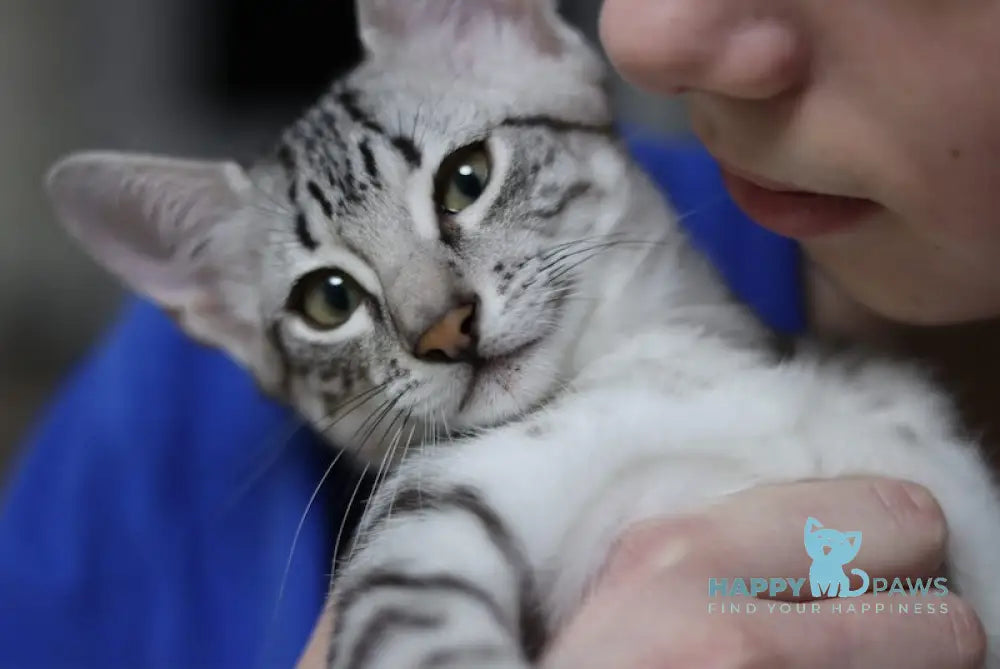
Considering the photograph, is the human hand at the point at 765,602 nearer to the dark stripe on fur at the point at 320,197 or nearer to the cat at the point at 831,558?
the cat at the point at 831,558

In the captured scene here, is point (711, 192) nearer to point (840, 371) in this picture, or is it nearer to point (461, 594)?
point (840, 371)

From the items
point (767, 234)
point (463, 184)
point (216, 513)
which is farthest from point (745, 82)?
point (216, 513)

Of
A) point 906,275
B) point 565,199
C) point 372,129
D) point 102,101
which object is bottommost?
point 906,275

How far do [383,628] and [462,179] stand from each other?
36cm

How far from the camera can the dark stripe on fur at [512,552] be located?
612 millimetres

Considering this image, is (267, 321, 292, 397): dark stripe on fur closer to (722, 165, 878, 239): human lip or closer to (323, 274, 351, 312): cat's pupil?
(323, 274, 351, 312): cat's pupil

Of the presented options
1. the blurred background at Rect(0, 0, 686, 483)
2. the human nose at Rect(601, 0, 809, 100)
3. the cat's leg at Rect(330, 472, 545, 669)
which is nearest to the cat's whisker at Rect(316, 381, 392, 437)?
the cat's leg at Rect(330, 472, 545, 669)

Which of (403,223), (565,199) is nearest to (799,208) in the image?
(565,199)

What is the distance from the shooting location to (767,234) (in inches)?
41.5

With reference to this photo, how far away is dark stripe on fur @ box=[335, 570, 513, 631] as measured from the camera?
1.90ft

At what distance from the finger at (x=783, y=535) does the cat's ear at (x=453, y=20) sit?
0.46m

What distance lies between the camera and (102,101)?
1.77 meters

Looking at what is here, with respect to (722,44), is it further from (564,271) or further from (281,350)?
(281,350)

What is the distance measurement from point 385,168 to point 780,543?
0.42 metres
